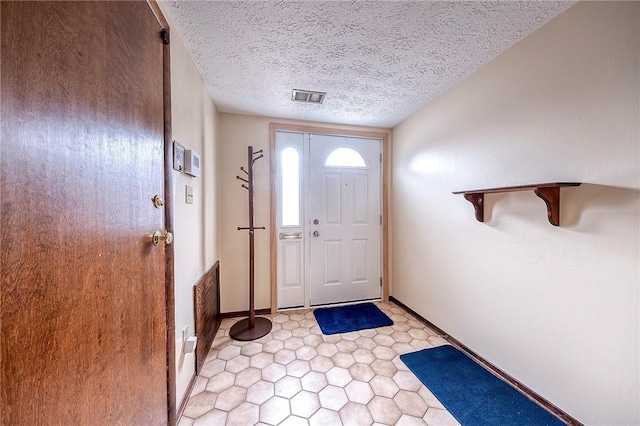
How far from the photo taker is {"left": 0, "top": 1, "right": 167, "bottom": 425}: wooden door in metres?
0.49

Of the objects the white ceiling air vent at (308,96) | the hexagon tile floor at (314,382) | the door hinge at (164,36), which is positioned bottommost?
the hexagon tile floor at (314,382)

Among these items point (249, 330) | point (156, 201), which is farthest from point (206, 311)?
point (156, 201)

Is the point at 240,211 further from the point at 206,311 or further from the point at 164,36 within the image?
the point at 164,36

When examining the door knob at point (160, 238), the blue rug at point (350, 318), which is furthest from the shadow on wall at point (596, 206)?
the door knob at point (160, 238)

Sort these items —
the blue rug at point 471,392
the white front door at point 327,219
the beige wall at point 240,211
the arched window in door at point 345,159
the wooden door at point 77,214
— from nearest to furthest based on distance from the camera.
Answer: the wooden door at point 77,214 < the blue rug at point 471,392 < the beige wall at point 240,211 < the white front door at point 327,219 < the arched window in door at point 345,159

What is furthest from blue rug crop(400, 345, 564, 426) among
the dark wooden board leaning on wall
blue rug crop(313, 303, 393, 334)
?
the dark wooden board leaning on wall

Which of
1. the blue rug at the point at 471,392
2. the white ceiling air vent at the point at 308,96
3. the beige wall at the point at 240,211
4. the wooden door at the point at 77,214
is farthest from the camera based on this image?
the beige wall at the point at 240,211

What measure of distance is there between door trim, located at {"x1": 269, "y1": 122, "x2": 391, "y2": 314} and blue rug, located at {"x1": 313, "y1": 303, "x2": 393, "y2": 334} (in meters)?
0.40

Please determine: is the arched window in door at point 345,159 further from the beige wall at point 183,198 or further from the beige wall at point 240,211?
the beige wall at point 183,198

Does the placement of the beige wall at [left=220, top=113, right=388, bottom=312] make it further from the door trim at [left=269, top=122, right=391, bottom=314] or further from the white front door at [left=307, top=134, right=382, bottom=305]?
the white front door at [left=307, top=134, right=382, bottom=305]

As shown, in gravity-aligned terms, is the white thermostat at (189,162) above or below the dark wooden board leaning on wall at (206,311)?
above

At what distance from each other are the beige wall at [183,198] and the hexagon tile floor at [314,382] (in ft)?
0.84

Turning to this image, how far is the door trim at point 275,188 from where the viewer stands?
2549 millimetres

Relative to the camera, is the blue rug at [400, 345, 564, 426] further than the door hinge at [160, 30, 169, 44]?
Yes
